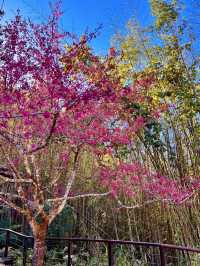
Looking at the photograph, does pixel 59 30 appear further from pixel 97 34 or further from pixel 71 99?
pixel 71 99

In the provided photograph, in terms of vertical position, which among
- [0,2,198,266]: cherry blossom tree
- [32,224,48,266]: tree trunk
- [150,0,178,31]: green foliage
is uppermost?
→ [150,0,178,31]: green foliage

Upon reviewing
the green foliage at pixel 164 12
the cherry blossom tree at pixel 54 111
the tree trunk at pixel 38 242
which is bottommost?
the tree trunk at pixel 38 242

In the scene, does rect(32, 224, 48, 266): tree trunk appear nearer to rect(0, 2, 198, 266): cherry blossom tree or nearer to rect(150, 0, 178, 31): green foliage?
rect(0, 2, 198, 266): cherry blossom tree

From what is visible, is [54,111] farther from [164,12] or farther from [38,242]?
[164,12]

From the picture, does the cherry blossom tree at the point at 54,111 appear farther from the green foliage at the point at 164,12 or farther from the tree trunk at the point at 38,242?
the green foliage at the point at 164,12

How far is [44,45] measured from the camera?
A: 2.78 metres

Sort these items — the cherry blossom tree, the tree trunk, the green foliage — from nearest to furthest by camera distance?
the cherry blossom tree
the tree trunk
the green foliage

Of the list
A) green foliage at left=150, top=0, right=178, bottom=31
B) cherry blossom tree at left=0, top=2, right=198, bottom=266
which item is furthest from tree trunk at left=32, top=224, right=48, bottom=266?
green foliage at left=150, top=0, right=178, bottom=31

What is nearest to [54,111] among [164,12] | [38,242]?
[38,242]

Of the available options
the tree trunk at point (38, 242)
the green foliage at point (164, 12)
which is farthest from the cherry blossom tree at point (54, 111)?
the green foliage at point (164, 12)

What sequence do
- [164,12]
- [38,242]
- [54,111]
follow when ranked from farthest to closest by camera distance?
1. [164,12]
2. [38,242]
3. [54,111]

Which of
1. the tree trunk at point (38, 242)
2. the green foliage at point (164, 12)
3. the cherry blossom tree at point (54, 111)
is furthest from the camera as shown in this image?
the green foliage at point (164, 12)

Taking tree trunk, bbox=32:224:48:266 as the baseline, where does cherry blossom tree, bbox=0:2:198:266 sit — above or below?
above

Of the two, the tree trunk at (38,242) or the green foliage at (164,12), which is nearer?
the tree trunk at (38,242)
